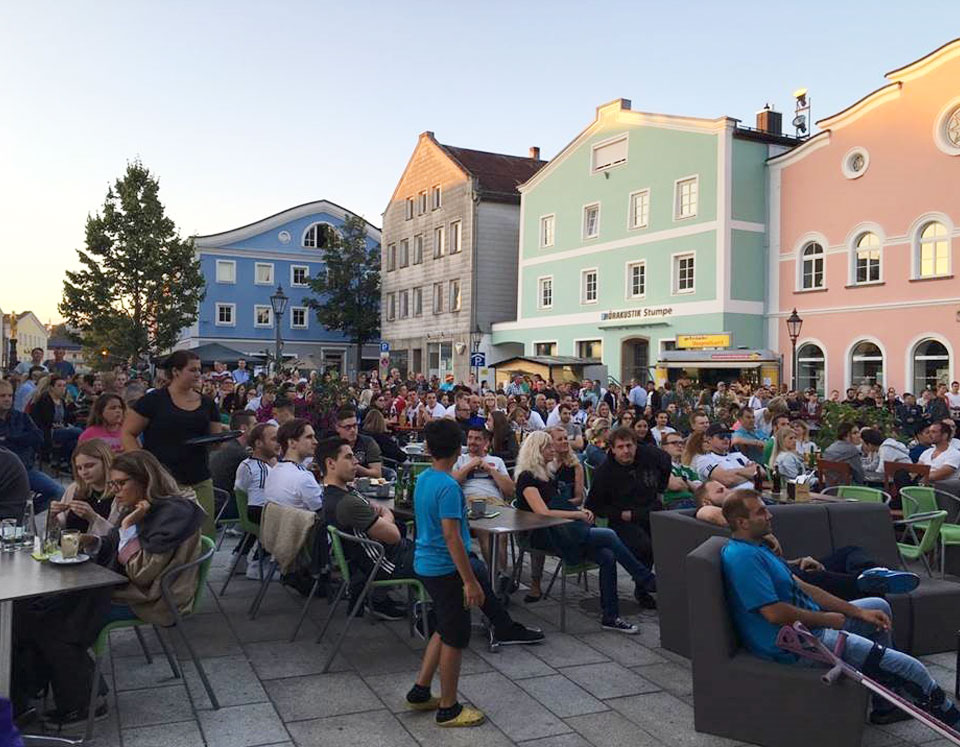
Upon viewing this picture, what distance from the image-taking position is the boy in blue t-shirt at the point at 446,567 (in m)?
4.16

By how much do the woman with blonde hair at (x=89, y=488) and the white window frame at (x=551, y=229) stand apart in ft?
99.7

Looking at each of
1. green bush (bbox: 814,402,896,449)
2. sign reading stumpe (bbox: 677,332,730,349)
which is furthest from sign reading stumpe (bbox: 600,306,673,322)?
green bush (bbox: 814,402,896,449)

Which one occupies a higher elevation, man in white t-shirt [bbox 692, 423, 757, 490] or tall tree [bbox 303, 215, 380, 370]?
tall tree [bbox 303, 215, 380, 370]

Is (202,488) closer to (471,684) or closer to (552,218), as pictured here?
(471,684)

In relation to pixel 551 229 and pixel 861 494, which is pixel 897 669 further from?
pixel 551 229

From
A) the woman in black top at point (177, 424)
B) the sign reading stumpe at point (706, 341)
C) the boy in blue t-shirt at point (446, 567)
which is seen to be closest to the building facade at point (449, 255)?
the sign reading stumpe at point (706, 341)

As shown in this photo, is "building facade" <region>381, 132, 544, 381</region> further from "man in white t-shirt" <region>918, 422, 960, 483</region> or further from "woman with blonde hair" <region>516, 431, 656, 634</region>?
"woman with blonde hair" <region>516, 431, 656, 634</region>

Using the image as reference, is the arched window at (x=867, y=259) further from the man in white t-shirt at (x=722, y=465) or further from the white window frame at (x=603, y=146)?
the man in white t-shirt at (x=722, y=465)

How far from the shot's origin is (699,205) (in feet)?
91.1

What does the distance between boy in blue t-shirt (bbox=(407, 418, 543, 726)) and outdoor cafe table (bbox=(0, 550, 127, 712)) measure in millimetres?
1467

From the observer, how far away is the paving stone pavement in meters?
4.14

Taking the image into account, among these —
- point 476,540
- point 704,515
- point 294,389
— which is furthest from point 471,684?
point 294,389

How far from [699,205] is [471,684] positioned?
2509 cm

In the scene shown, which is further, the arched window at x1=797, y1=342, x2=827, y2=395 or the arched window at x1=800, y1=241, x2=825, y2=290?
the arched window at x1=800, y1=241, x2=825, y2=290
